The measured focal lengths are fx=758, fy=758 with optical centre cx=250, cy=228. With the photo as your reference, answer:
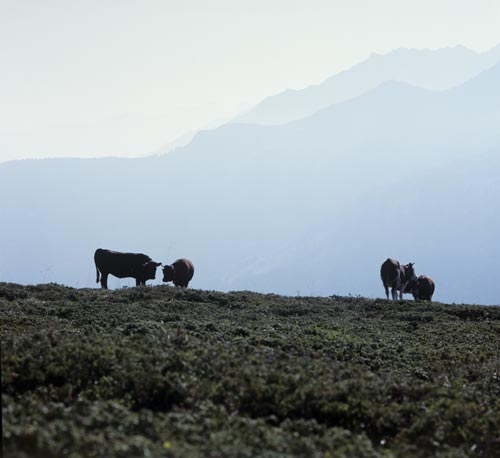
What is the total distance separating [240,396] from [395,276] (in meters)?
32.8

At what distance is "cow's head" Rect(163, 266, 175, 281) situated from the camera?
43.4 meters

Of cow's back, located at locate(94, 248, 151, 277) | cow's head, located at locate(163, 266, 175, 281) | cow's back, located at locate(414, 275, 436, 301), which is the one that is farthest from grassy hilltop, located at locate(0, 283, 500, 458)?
cow's back, located at locate(414, 275, 436, 301)

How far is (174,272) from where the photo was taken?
1715 inches

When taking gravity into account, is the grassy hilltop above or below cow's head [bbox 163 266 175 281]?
below

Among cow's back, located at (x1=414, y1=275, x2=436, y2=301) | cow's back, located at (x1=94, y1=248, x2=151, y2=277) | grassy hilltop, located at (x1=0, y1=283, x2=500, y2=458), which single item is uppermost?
cow's back, located at (x1=94, y1=248, x2=151, y2=277)

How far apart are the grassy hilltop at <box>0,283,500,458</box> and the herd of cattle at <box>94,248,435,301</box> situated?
2287cm

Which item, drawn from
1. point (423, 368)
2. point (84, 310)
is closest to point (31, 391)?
point (423, 368)

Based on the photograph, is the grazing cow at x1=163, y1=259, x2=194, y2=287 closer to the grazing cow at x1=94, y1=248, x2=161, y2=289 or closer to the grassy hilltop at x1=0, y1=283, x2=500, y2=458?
the grazing cow at x1=94, y1=248, x2=161, y2=289

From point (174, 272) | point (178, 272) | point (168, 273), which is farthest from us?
point (178, 272)

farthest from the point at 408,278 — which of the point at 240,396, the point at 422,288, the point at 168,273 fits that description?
the point at 240,396

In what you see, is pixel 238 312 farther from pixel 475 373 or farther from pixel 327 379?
pixel 327 379

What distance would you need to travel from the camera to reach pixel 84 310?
24.9m

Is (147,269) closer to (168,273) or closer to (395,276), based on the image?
(168,273)

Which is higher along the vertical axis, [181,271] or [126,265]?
[126,265]
